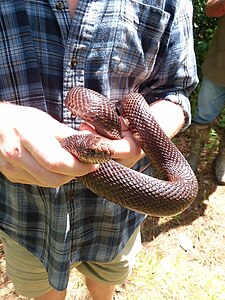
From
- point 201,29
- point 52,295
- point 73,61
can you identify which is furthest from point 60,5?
point 201,29

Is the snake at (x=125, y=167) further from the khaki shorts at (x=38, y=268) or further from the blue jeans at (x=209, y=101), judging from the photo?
the blue jeans at (x=209, y=101)

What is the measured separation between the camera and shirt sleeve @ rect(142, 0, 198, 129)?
1.54 meters

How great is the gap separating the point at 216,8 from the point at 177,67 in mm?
1689

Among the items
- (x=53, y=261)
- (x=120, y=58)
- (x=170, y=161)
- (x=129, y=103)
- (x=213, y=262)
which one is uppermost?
(x=120, y=58)

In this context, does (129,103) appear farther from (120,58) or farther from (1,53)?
(1,53)

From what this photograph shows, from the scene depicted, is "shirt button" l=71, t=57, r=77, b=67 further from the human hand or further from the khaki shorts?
the khaki shorts

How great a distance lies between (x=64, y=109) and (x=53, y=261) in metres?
0.59

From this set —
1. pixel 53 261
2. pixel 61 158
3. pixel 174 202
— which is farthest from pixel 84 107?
pixel 53 261

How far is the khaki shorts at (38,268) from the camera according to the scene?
1.79m

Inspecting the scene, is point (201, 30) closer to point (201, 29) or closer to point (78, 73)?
point (201, 29)

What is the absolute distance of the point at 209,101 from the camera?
3.57 metres

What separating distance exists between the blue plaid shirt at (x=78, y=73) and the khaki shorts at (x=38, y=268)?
9 centimetres

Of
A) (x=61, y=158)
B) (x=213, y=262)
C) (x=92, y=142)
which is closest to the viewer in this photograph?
(x=61, y=158)

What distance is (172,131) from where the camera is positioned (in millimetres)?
1628
